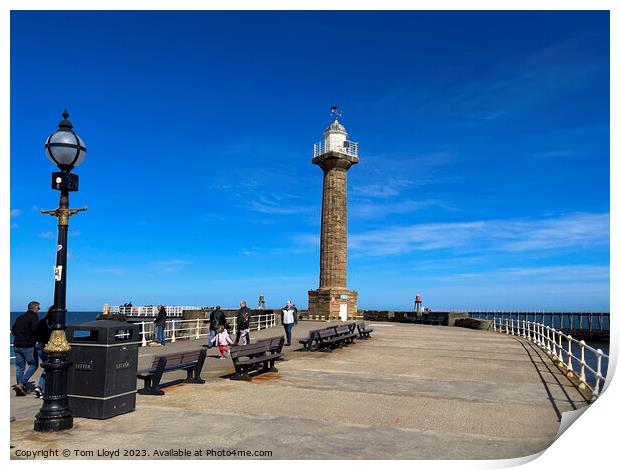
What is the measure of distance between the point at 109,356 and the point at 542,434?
646 cm

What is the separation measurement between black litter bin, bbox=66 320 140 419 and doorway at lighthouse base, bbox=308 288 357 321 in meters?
34.9

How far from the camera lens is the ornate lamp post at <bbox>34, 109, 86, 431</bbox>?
696cm

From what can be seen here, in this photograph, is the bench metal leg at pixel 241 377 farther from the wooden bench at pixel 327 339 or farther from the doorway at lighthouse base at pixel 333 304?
the doorway at lighthouse base at pixel 333 304

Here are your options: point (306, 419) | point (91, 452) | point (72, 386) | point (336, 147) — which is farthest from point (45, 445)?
point (336, 147)

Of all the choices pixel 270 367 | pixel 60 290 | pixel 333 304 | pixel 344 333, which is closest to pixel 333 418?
pixel 60 290

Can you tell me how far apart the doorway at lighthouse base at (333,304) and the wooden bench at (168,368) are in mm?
31735

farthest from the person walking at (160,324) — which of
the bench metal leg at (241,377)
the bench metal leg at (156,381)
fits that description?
the bench metal leg at (156,381)

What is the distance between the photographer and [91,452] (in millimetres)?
6125

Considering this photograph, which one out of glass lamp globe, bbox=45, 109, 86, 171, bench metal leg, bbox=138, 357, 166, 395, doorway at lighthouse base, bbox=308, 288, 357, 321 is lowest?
doorway at lighthouse base, bbox=308, 288, 357, 321

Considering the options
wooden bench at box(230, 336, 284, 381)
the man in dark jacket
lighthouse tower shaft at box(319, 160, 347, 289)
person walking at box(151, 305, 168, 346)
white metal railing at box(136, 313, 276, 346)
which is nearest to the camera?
the man in dark jacket

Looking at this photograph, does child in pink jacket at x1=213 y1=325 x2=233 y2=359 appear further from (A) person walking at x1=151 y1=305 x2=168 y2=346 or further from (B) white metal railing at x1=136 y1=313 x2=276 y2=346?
(A) person walking at x1=151 y1=305 x2=168 y2=346

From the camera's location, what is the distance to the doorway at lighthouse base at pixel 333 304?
140 ft

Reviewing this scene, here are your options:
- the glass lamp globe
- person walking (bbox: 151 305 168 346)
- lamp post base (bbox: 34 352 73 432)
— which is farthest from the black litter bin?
person walking (bbox: 151 305 168 346)

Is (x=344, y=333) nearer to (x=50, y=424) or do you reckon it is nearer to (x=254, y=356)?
(x=254, y=356)
